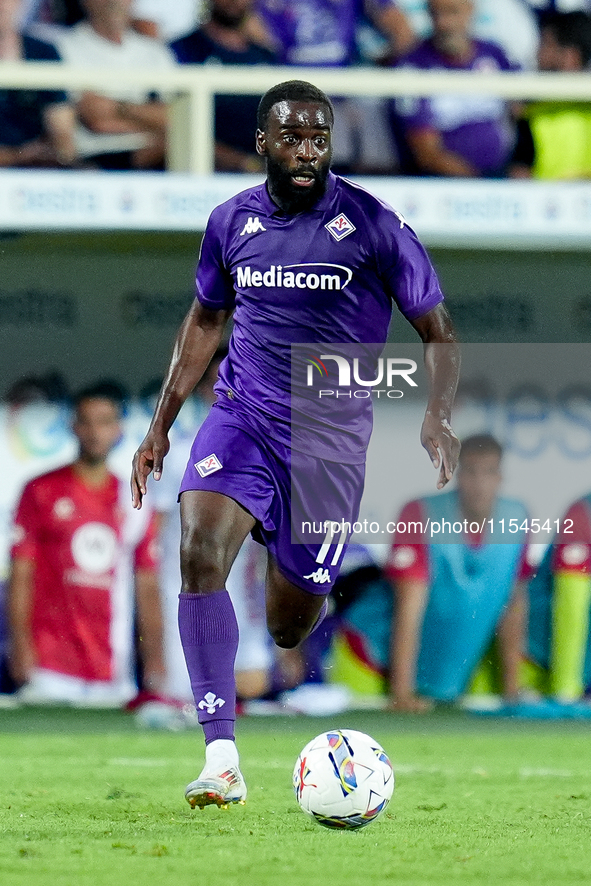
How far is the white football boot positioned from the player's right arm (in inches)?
36.8

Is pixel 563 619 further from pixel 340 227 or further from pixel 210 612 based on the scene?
pixel 210 612

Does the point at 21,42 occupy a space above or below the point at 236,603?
above

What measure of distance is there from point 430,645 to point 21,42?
4135 millimetres

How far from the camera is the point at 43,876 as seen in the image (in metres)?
3.49

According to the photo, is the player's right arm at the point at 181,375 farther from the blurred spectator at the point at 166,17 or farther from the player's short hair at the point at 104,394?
the blurred spectator at the point at 166,17

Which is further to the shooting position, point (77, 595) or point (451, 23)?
point (451, 23)

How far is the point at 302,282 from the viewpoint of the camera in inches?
196

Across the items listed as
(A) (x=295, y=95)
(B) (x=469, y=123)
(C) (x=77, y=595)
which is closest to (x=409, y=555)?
(C) (x=77, y=595)

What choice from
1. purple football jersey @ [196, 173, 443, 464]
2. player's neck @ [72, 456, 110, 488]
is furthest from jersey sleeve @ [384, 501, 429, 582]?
purple football jersey @ [196, 173, 443, 464]

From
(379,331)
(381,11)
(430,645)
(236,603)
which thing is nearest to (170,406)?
(379,331)

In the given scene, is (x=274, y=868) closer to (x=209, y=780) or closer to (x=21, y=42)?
(x=209, y=780)

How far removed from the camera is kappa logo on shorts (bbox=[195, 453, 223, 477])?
187 inches

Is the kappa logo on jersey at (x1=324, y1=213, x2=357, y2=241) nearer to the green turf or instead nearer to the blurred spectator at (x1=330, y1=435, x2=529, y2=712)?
the green turf

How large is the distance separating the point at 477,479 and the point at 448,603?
2.31 ft
